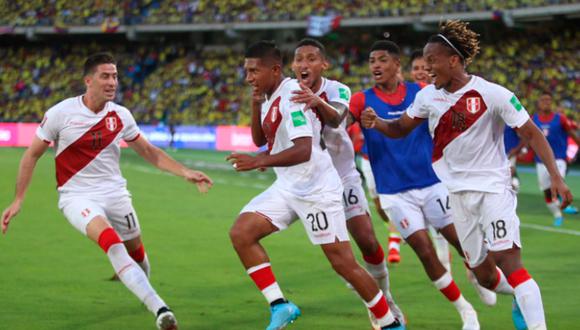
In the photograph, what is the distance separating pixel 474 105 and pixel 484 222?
909mm

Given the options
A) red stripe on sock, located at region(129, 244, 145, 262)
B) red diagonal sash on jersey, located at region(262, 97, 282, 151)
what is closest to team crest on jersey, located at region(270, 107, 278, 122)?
red diagonal sash on jersey, located at region(262, 97, 282, 151)

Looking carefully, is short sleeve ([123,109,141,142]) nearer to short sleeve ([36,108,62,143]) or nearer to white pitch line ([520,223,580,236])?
short sleeve ([36,108,62,143])

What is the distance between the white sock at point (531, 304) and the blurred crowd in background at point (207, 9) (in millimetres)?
29875

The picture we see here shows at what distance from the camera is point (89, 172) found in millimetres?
9094

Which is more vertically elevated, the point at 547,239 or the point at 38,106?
the point at 38,106

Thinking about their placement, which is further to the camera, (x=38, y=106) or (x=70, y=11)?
(x=70, y=11)

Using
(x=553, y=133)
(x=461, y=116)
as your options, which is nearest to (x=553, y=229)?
(x=553, y=133)

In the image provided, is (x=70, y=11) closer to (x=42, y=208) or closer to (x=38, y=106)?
(x=38, y=106)

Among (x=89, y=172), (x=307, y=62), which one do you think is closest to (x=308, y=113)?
(x=307, y=62)

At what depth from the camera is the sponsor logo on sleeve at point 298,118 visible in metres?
7.31

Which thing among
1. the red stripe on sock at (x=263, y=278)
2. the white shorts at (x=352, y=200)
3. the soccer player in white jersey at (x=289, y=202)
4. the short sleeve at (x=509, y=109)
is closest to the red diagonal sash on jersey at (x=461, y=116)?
the short sleeve at (x=509, y=109)

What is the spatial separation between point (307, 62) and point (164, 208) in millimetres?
11654

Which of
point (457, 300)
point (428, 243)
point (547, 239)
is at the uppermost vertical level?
point (428, 243)

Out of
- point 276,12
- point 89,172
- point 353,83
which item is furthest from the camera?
point 276,12
